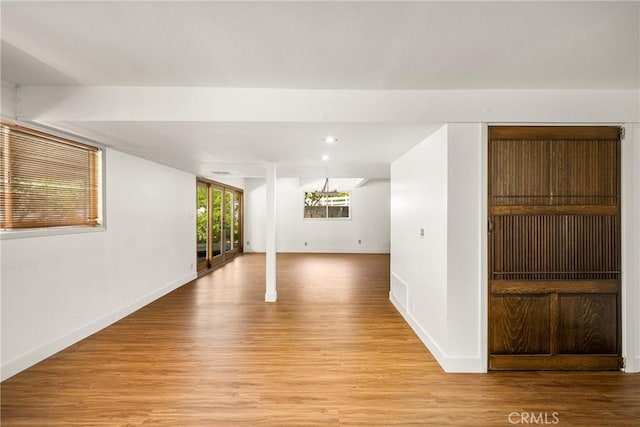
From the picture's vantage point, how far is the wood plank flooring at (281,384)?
1972mm

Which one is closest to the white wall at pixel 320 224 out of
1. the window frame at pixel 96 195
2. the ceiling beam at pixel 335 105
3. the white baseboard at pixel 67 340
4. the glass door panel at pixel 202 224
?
the glass door panel at pixel 202 224

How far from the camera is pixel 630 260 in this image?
2525 mm

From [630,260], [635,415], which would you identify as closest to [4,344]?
[635,415]

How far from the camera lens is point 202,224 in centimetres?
645

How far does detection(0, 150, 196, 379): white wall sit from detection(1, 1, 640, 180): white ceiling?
1148 mm

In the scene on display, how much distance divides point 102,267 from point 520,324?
4363mm

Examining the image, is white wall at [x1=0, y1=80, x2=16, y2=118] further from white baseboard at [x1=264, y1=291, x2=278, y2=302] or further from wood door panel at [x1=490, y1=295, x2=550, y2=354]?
wood door panel at [x1=490, y1=295, x2=550, y2=354]

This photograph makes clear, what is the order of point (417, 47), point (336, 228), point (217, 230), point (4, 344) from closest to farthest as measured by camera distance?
point (417, 47)
point (4, 344)
point (217, 230)
point (336, 228)

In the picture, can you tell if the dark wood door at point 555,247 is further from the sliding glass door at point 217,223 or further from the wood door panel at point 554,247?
the sliding glass door at point 217,223

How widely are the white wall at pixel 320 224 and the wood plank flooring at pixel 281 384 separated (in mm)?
6260

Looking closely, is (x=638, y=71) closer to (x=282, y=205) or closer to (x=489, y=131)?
(x=489, y=131)

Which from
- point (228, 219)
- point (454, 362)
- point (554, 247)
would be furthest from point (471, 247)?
point (228, 219)

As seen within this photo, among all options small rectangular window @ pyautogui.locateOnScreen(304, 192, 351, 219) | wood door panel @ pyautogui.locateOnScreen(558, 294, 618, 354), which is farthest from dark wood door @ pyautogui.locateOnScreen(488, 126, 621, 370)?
small rectangular window @ pyautogui.locateOnScreen(304, 192, 351, 219)

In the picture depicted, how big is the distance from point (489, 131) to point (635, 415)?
227 cm
